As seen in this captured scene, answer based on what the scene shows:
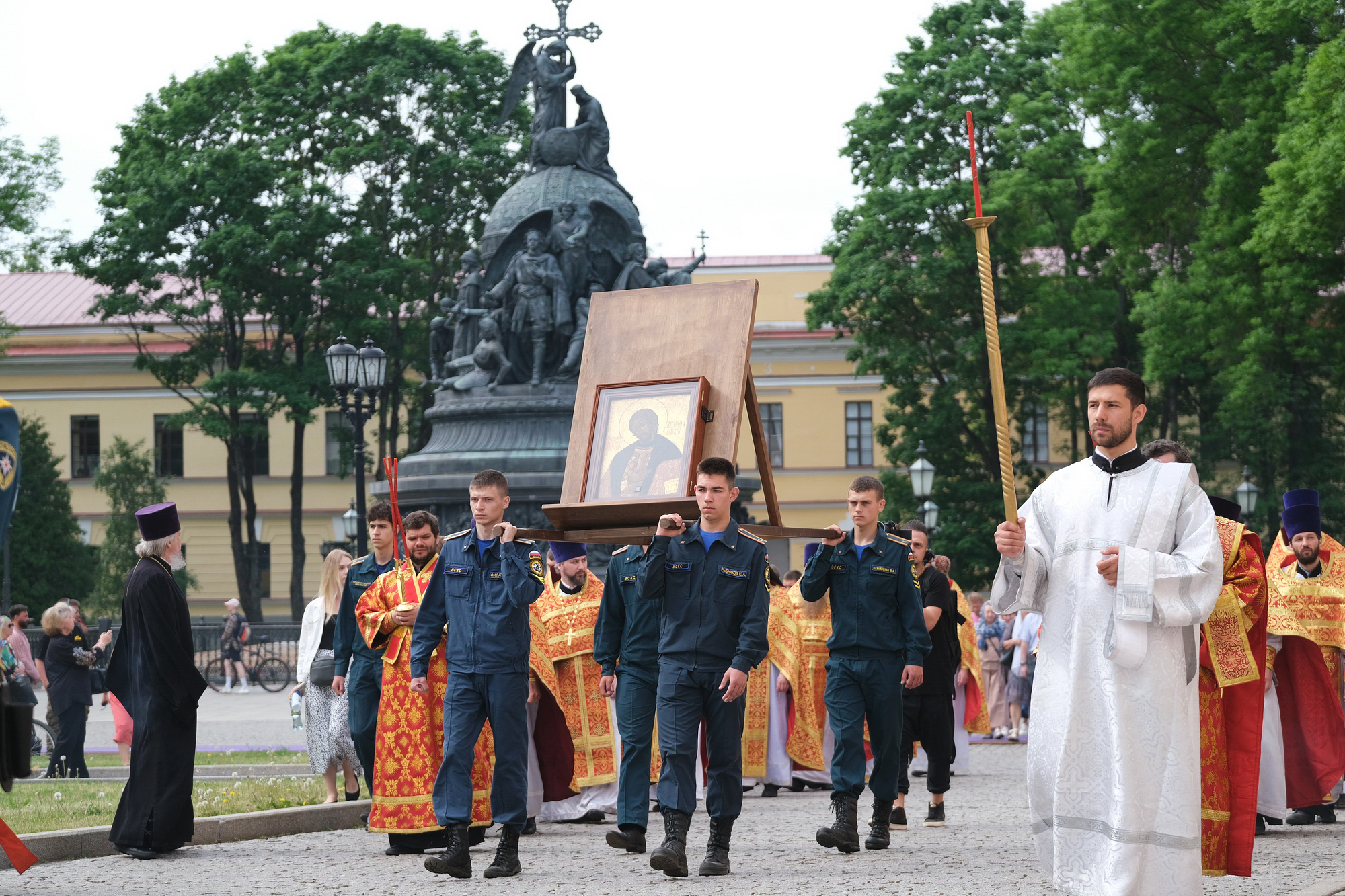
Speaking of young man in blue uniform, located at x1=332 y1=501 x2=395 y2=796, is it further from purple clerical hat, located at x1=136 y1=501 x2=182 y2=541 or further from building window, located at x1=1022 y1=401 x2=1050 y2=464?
building window, located at x1=1022 y1=401 x2=1050 y2=464

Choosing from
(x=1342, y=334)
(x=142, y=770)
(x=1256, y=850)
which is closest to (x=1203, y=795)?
(x=1256, y=850)

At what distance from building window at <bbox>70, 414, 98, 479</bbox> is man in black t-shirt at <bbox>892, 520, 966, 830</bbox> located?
4995cm

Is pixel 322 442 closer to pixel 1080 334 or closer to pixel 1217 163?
pixel 1080 334

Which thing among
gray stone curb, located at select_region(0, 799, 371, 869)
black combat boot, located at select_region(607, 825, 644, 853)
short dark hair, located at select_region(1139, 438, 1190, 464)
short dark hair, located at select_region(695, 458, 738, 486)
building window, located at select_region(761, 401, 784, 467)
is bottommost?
gray stone curb, located at select_region(0, 799, 371, 869)

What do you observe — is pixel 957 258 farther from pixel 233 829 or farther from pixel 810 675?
pixel 233 829

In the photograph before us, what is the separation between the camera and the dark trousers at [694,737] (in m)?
8.86

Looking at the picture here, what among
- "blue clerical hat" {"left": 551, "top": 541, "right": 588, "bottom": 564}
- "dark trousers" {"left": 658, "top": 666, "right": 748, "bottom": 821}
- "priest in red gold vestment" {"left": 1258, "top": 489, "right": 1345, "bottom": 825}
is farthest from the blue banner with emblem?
"priest in red gold vestment" {"left": 1258, "top": 489, "right": 1345, "bottom": 825}

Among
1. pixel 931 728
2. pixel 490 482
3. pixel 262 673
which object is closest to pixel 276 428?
pixel 262 673

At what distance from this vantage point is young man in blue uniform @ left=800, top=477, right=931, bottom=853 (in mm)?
9906

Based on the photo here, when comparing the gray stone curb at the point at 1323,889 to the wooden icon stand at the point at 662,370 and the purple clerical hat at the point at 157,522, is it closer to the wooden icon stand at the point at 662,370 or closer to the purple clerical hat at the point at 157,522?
the wooden icon stand at the point at 662,370

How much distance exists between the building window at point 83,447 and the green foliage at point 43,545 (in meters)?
14.6

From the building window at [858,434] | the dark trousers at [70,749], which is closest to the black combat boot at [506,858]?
the dark trousers at [70,749]

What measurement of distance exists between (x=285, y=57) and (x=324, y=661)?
104ft

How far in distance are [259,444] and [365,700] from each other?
4544cm
